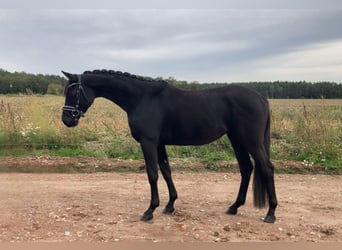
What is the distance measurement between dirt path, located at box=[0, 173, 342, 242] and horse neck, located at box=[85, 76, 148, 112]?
61.9 inches

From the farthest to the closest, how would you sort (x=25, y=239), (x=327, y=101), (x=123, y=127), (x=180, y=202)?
Result: (x=123, y=127), (x=327, y=101), (x=180, y=202), (x=25, y=239)

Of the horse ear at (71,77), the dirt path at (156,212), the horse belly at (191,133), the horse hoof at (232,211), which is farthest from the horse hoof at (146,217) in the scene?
the horse ear at (71,77)

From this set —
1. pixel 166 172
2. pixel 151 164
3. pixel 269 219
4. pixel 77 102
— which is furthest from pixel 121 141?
pixel 269 219

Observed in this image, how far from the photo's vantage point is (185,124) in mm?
4871

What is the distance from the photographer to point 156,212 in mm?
5309

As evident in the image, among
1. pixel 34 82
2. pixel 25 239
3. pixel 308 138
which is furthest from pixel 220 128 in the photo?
pixel 34 82

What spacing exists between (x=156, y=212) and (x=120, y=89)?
1.83m

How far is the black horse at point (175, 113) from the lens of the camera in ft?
16.0

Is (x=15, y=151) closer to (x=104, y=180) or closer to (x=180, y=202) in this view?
(x=104, y=180)

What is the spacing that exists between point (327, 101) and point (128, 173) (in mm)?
6450

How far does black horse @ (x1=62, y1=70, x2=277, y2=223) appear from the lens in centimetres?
487

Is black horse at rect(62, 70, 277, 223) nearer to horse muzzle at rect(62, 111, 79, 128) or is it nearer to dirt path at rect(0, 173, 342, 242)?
horse muzzle at rect(62, 111, 79, 128)

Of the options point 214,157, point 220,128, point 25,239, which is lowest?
point 25,239

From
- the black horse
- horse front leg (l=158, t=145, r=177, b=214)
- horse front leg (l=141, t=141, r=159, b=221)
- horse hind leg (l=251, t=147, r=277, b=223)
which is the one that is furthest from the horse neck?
horse hind leg (l=251, t=147, r=277, b=223)
